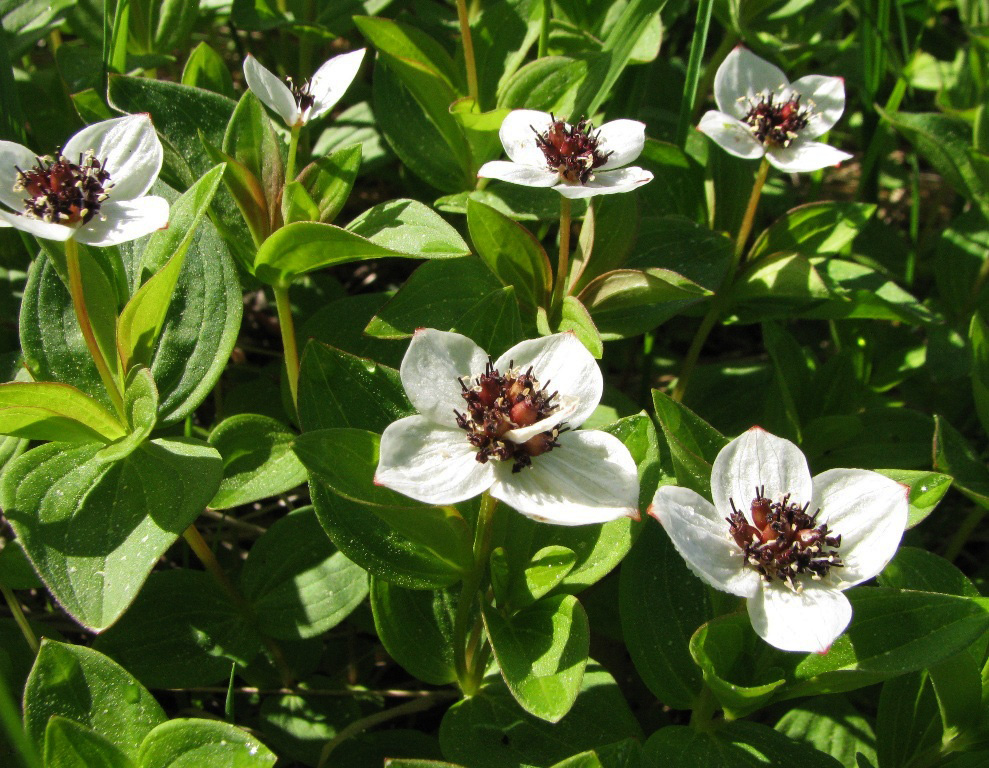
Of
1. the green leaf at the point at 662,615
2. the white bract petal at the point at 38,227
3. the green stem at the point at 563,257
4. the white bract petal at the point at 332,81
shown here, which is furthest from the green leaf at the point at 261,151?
the green leaf at the point at 662,615

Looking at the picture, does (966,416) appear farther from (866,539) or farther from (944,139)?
(866,539)

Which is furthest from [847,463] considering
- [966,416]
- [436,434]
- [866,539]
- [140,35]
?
[140,35]

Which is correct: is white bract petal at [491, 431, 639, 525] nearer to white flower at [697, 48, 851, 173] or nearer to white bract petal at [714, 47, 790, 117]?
white flower at [697, 48, 851, 173]

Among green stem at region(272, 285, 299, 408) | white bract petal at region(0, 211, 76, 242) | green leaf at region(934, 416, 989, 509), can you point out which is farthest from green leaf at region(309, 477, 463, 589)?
green leaf at region(934, 416, 989, 509)

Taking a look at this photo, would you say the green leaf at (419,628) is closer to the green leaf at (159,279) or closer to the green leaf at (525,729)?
the green leaf at (525,729)

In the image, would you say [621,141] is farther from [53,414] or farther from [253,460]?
[53,414]

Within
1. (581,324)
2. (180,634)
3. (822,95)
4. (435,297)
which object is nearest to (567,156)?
(581,324)
